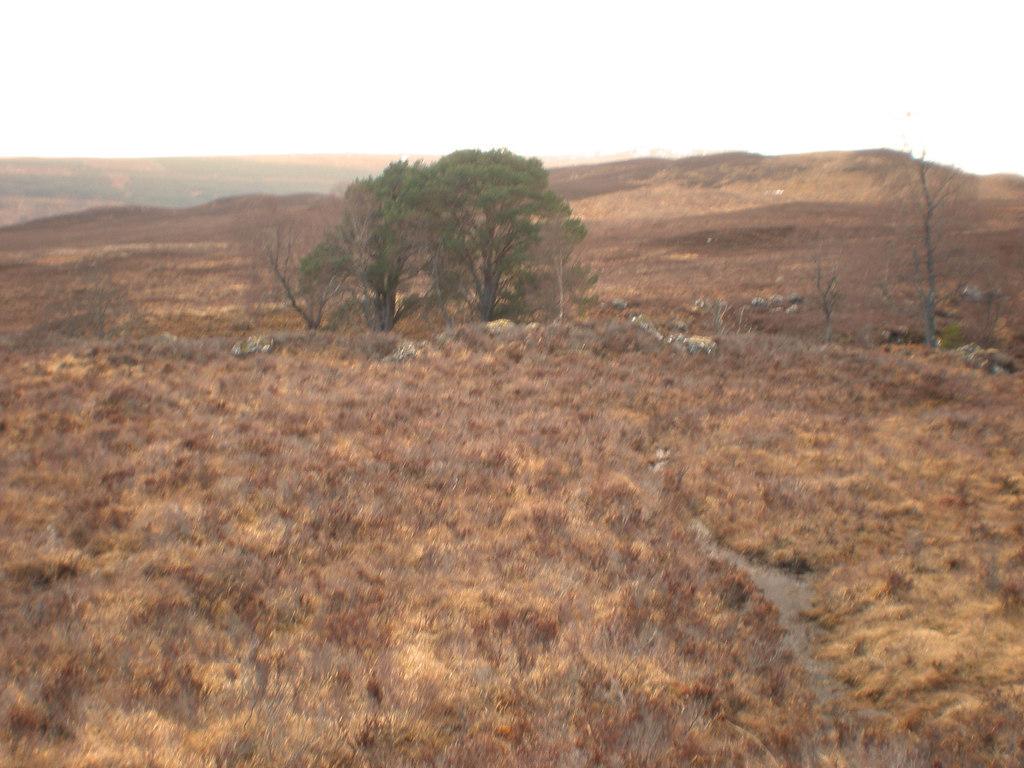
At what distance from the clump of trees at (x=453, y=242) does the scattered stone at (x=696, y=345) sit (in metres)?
8.43

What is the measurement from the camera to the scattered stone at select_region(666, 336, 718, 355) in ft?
55.8

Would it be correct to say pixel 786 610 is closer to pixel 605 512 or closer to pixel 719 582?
pixel 719 582

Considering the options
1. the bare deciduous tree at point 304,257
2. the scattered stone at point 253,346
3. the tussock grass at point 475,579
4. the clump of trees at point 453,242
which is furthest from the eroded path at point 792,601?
the bare deciduous tree at point 304,257

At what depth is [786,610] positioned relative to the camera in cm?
630

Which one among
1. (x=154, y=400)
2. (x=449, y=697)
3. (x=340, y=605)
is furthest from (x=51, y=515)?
(x=449, y=697)

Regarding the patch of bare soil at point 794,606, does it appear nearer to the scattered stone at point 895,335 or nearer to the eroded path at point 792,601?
the eroded path at point 792,601

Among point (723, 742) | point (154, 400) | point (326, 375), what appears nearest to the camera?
point (723, 742)

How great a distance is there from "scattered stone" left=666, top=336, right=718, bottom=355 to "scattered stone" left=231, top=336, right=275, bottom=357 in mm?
11729

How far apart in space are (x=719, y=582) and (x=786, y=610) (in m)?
0.77

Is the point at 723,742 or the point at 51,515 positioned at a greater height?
the point at 51,515

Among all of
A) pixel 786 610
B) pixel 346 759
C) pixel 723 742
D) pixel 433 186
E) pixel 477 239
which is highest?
pixel 433 186

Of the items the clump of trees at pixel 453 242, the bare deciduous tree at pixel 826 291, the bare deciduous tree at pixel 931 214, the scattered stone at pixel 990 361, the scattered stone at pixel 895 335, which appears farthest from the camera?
the scattered stone at pixel 895 335

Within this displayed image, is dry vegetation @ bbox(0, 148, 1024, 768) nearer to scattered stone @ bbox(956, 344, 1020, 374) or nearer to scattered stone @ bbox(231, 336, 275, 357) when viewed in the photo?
scattered stone @ bbox(231, 336, 275, 357)

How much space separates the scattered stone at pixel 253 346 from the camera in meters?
15.5
